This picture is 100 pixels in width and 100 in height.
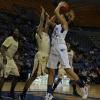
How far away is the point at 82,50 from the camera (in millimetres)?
15484

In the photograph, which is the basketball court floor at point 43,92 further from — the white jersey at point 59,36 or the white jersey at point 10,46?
the white jersey at point 59,36

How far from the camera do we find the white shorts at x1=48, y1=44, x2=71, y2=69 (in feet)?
19.9

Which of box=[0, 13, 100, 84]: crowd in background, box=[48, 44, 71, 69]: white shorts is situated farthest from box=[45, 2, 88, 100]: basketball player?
box=[0, 13, 100, 84]: crowd in background

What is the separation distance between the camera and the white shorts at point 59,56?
608 cm

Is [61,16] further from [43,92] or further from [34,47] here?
[34,47]

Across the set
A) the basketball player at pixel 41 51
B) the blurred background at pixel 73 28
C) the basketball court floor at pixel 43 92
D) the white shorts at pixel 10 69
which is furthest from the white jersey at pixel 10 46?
the blurred background at pixel 73 28

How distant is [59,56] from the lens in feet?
20.1

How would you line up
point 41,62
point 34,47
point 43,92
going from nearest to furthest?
1. point 41,62
2. point 43,92
3. point 34,47

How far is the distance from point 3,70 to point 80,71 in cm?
713

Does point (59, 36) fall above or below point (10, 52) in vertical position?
above

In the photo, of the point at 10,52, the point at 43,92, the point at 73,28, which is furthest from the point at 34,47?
the point at 10,52

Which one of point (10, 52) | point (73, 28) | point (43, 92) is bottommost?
point (43, 92)

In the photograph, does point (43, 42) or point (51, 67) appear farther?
point (43, 42)

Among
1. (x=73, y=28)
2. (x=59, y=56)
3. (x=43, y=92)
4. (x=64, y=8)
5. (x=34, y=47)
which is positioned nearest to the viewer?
(x=64, y=8)
